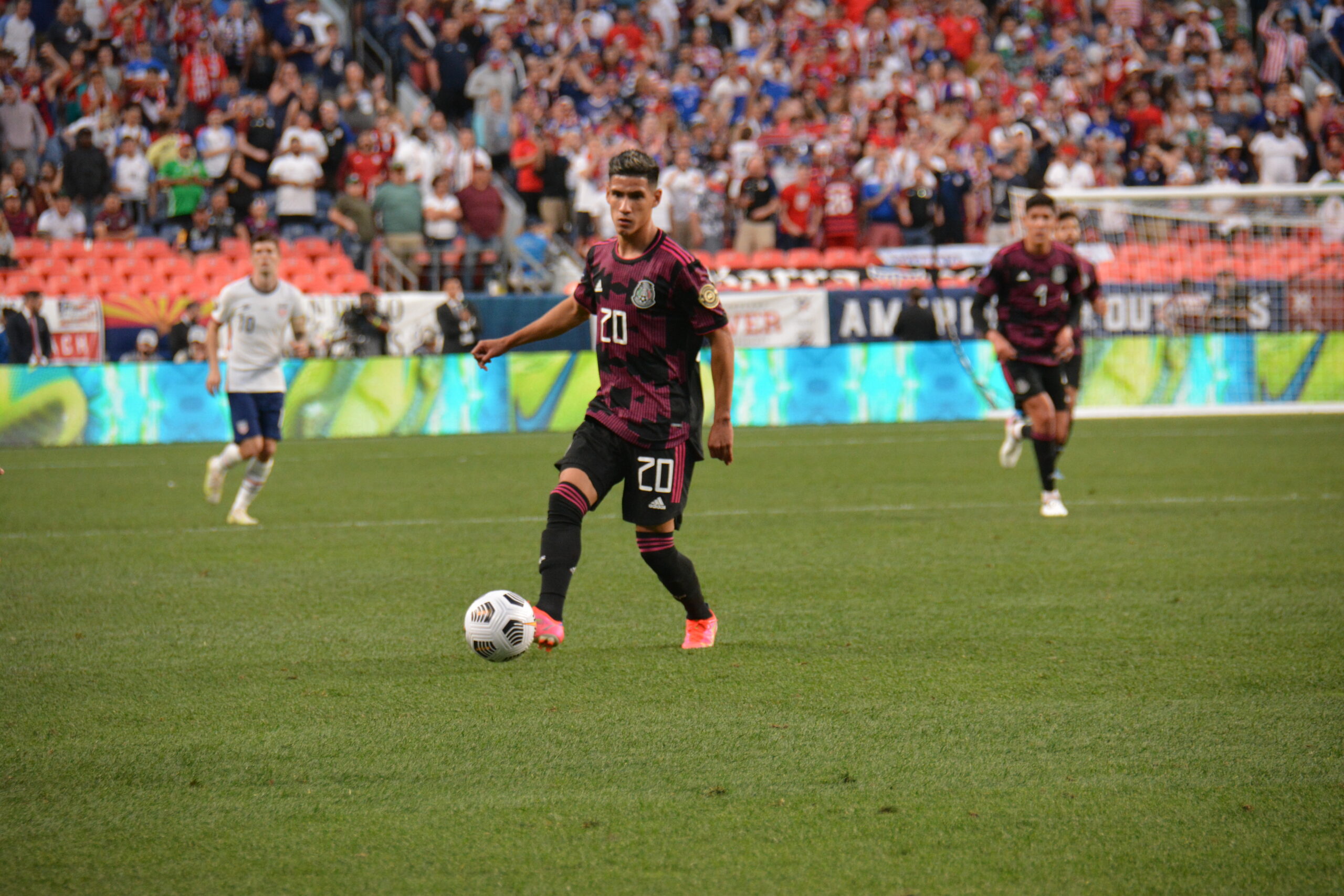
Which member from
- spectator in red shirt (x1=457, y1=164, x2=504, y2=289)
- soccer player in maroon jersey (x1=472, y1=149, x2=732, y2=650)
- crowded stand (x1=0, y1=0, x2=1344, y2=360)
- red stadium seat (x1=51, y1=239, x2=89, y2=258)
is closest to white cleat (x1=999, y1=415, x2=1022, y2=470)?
soccer player in maroon jersey (x1=472, y1=149, x2=732, y2=650)

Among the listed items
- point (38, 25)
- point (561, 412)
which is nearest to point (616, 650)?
point (561, 412)

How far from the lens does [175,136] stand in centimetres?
2027

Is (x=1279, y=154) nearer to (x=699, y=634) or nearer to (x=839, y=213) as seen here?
(x=839, y=213)

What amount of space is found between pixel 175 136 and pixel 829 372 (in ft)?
32.7

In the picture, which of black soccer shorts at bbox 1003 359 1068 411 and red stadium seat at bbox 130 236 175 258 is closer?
black soccer shorts at bbox 1003 359 1068 411

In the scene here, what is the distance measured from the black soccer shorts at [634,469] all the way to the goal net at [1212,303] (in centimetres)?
1213

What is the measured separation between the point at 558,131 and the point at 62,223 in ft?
24.1

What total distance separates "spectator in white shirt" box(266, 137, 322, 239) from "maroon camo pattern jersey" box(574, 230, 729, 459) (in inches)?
611

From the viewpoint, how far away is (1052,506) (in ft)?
32.6

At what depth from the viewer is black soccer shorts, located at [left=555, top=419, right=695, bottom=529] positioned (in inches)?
216

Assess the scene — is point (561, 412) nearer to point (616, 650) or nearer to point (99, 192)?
point (99, 192)

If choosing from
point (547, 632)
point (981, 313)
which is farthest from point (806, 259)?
point (547, 632)

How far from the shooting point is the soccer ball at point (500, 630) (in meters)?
5.05

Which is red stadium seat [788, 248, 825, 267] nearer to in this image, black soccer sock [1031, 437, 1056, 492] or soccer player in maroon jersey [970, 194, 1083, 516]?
soccer player in maroon jersey [970, 194, 1083, 516]
